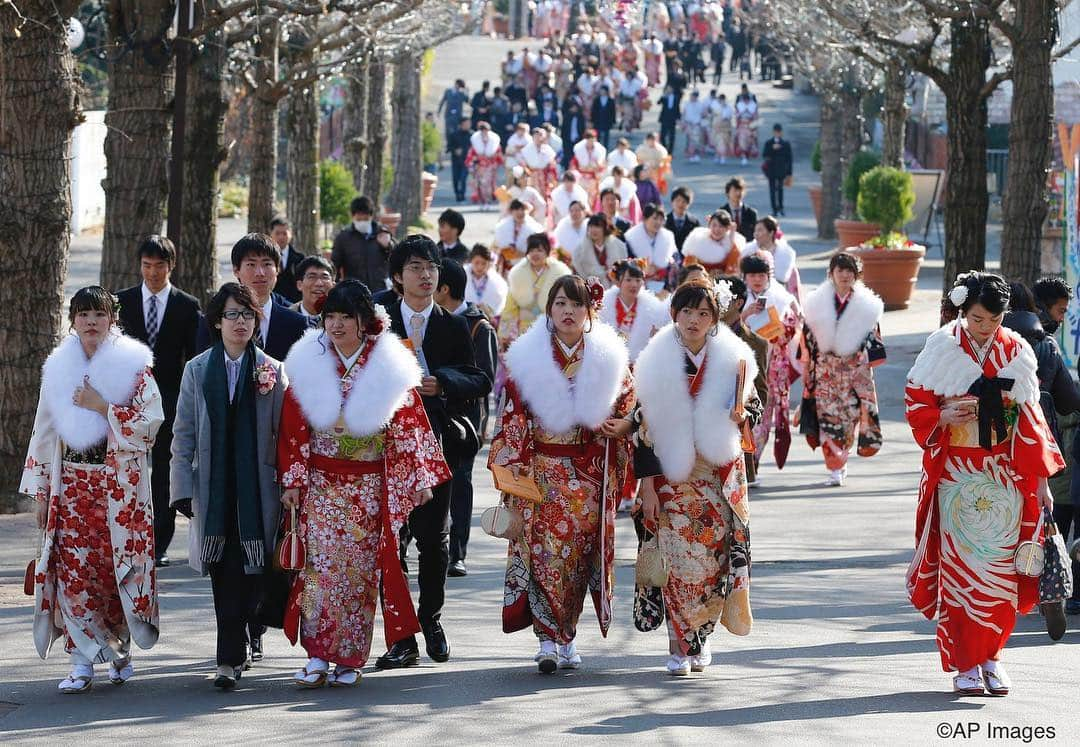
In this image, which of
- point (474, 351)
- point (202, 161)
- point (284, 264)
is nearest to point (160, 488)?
point (474, 351)

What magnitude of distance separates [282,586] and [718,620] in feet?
6.15

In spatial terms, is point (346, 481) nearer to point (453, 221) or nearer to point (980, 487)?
point (980, 487)

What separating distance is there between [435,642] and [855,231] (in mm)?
20400

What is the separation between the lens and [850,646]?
8.20m

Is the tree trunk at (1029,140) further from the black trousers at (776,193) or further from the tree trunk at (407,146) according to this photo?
the black trousers at (776,193)

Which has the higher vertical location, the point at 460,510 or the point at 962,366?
the point at 962,366

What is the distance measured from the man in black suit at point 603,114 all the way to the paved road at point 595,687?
34.3 meters

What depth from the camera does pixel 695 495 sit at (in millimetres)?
7555

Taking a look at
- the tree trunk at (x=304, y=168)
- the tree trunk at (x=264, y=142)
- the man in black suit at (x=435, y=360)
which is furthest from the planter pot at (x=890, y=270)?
the man in black suit at (x=435, y=360)

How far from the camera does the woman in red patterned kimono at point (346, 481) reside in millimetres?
7215

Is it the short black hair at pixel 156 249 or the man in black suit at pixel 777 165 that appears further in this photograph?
the man in black suit at pixel 777 165

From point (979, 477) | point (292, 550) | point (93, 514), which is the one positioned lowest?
point (292, 550)

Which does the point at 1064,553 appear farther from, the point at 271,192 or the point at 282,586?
the point at 271,192

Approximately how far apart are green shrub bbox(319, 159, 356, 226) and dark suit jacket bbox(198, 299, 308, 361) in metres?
18.0
